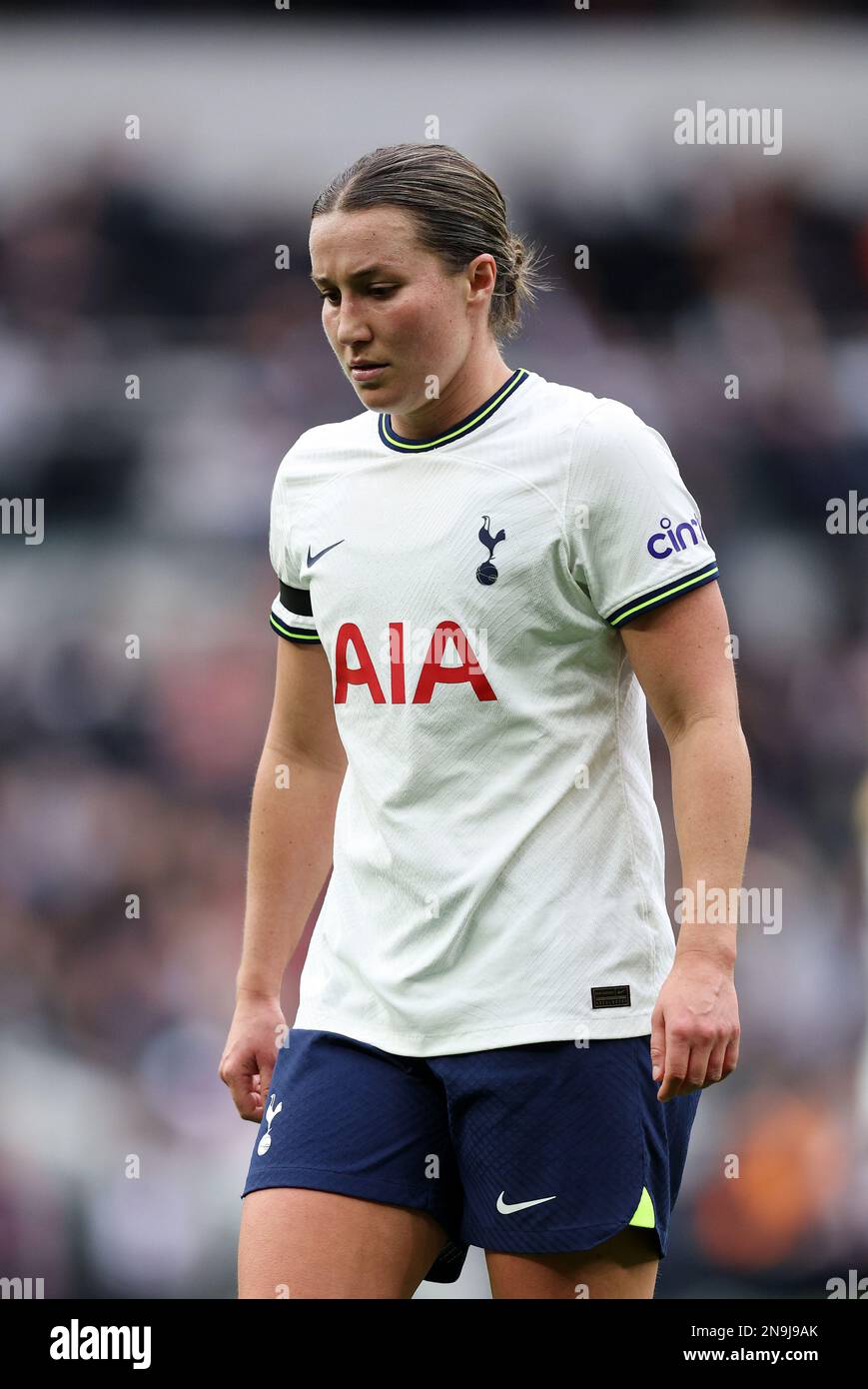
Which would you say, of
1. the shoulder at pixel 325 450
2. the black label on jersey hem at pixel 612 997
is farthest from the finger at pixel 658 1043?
the shoulder at pixel 325 450

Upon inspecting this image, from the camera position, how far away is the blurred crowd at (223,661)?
507cm

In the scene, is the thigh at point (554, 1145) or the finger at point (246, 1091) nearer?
the thigh at point (554, 1145)

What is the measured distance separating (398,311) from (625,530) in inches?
15.2

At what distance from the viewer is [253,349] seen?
18.8 feet

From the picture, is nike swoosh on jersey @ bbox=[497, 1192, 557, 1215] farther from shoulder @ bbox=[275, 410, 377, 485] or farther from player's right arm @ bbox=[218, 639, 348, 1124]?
shoulder @ bbox=[275, 410, 377, 485]

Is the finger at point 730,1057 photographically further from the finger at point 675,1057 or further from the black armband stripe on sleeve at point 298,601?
the black armband stripe on sleeve at point 298,601

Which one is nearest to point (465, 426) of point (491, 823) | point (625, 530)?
point (625, 530)

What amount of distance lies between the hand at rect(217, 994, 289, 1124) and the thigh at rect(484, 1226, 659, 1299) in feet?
1.49

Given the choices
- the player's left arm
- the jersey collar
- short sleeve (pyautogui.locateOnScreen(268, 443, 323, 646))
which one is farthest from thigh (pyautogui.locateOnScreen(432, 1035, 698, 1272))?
the jersey collar

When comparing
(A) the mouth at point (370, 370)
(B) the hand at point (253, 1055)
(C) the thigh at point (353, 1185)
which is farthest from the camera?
(B) the hand at point (253, 1055)

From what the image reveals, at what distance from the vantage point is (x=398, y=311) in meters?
2.23

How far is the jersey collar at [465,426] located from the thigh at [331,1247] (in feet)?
3.04

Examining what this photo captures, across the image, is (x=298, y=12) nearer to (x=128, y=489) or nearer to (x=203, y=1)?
(x=203, y=1)
